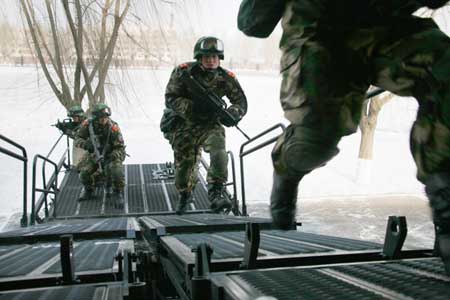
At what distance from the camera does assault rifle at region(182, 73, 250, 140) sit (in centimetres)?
430

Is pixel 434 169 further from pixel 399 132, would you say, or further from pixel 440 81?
pixel 399 132

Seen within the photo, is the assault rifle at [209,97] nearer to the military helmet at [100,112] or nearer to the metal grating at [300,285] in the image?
the military helmet at [100,112]

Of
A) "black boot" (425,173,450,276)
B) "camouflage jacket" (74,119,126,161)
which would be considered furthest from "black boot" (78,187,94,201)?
"black boot" (425,173,450,276)

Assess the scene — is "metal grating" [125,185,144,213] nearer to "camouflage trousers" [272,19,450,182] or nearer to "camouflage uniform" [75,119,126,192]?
"camouflage uniform" [75,119,126,192]

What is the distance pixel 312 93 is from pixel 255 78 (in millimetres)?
12218

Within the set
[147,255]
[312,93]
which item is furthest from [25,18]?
[312,93]

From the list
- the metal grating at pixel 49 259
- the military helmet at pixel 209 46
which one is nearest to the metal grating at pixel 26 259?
the metal grating at pixel 49 259

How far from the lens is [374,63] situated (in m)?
1.38

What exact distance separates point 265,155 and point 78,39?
20.4 feet

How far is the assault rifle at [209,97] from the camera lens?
4301 mm

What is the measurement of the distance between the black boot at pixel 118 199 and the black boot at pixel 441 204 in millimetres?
4618

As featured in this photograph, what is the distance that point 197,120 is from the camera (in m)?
4.54

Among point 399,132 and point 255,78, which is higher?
point 255,78

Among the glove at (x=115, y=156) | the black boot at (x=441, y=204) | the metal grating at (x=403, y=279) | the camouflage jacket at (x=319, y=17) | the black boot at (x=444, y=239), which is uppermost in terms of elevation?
the camouflage jacket at (x=319, y=17)
